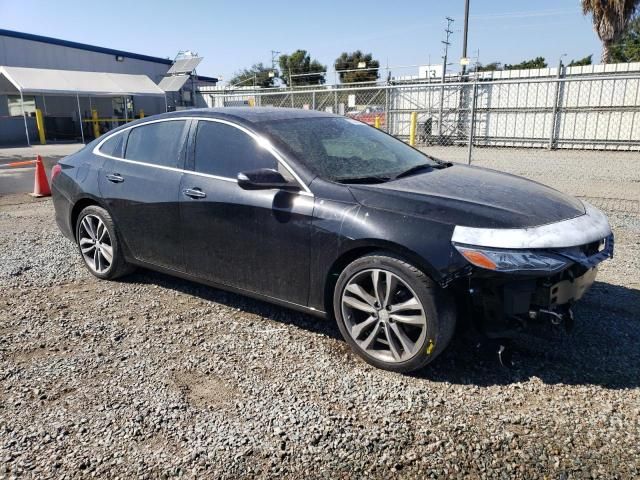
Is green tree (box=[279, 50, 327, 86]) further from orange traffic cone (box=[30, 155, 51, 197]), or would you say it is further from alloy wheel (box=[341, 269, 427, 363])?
alloy wheel (box=[341, 269, 427, 363])

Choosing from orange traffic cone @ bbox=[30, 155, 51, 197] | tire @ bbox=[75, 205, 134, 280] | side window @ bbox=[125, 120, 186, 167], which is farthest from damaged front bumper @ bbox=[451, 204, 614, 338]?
orange traffic cone @ bbox=[30, 155, 51, 197]

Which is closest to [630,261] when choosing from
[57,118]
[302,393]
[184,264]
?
[302,393]

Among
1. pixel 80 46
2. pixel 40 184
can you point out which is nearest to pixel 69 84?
pixel 80 46

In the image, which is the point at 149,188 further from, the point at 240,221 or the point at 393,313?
the point at 393,313

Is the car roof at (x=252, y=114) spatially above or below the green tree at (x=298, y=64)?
below

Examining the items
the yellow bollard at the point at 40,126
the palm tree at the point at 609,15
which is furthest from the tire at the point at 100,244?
the yellow bollard at the point at 40,126

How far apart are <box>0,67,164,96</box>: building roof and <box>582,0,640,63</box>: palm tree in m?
22.2

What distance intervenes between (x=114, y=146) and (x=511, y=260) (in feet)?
12.1

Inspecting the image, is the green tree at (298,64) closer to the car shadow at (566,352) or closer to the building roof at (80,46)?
the building roof at (80,46)

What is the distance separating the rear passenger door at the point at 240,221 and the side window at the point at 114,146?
1002 mm

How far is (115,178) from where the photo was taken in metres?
4.56

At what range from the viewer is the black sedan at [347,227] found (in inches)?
115

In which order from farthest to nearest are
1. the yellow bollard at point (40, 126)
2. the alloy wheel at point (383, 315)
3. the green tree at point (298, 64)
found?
the green tree at point (298, 64) → the yellow bollard at point (40, 126) → the alloy wheel at point (383, 315)

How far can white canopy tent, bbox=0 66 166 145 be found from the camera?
24.0 metres
